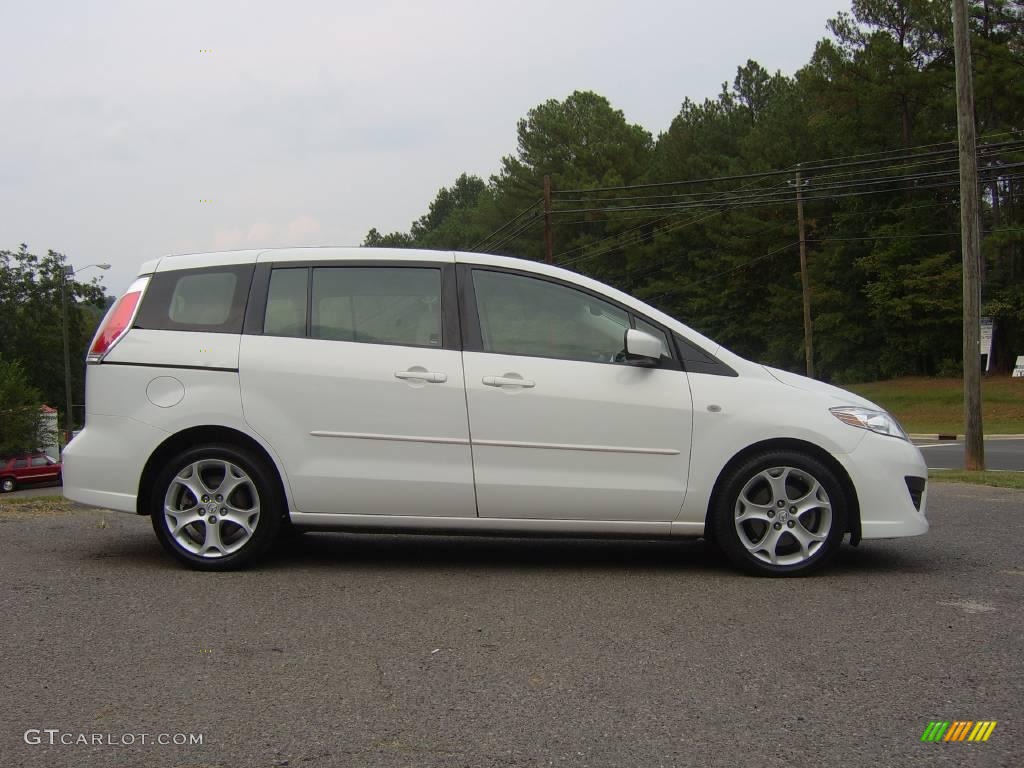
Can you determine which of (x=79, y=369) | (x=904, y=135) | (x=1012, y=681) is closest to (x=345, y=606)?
(x=1012, y=681)

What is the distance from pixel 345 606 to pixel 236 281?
6.81 feet

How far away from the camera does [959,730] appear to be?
3.16 metres

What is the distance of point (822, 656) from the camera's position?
13.0ft

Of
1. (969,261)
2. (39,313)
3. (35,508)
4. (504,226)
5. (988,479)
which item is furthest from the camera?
(504,226)

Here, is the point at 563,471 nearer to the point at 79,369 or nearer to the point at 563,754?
the point at 563,754

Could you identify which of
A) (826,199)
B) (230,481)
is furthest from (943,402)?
(230,481)

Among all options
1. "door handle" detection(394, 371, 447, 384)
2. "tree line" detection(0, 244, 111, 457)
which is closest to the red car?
"tree line" detection(0, 244, 111, 457)

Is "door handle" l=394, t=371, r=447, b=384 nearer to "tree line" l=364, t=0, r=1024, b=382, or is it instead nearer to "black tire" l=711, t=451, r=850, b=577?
"black tire" l=711, t=451, r=850, b=577

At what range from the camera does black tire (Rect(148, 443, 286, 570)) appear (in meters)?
5.47

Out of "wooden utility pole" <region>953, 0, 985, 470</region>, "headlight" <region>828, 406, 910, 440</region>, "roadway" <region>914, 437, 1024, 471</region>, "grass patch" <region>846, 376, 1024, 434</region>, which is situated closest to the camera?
"headlight" <region>828, 406, 910, 440</region>

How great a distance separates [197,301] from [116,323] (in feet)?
1.53

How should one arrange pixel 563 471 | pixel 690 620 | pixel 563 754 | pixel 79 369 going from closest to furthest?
pixel 563 754 → pixel 690 620 → pixel 563 471 → pixel 79 369

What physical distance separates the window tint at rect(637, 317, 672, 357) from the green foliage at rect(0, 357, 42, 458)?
146ft

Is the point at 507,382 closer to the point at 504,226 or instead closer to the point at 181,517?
the point at 181,517
